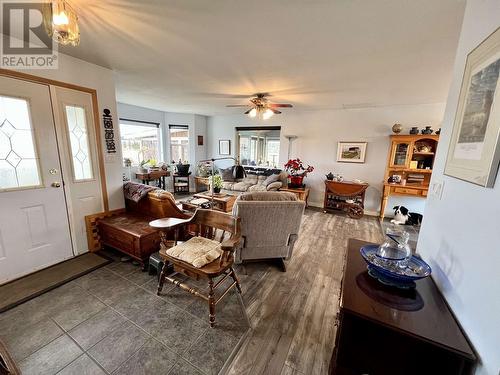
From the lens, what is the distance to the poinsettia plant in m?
4.72

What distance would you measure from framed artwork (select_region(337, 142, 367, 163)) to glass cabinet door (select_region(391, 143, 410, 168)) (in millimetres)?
561

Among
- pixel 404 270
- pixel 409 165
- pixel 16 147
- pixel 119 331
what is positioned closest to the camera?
pixel 404 270

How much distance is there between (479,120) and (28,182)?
11.5ft

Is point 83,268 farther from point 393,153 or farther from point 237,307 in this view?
point 393,153

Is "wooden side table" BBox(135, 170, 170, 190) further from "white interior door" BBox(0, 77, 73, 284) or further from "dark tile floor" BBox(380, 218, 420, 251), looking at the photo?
"dark tile floor" BBox(380, 218, 420, 251)

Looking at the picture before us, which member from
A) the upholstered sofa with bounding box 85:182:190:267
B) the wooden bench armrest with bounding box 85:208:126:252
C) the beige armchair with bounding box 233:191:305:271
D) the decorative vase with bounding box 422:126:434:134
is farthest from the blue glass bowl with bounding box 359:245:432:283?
the decorative vase with bounding box 422:126:434:134

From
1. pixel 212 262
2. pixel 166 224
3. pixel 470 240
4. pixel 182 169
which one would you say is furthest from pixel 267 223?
pixel 182 169

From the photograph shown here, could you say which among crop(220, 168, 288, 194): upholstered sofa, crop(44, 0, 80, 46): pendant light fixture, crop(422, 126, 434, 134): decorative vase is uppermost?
crop(44, 0, 80, 46): pendant light fixture

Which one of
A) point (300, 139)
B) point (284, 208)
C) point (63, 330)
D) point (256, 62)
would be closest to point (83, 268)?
point (63, 330)

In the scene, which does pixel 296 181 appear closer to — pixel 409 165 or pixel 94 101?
pixel 409 165

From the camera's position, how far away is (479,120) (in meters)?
0.89

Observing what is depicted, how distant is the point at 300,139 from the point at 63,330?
5.00 metres

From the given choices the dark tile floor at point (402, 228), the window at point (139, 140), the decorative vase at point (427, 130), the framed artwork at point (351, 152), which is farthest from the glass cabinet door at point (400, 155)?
the window at point (139, 140)

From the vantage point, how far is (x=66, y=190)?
2.38m
